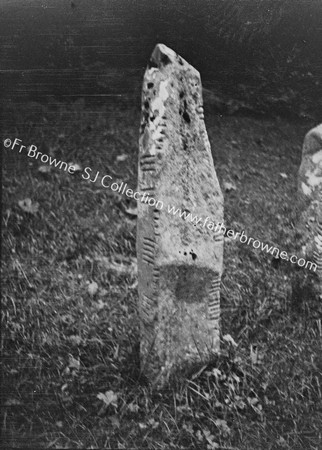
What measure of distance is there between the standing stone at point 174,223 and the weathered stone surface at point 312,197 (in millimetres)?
879

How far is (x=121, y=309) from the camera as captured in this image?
3.79m

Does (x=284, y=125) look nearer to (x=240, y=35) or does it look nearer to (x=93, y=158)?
(x=240, y=35)

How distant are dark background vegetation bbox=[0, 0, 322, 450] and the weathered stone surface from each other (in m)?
0.09

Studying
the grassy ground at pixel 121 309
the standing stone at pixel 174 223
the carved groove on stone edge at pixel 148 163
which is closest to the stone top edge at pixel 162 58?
the standing stone at pixel 174 223

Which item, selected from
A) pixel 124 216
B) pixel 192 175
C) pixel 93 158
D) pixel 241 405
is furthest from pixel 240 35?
pixel 241 405

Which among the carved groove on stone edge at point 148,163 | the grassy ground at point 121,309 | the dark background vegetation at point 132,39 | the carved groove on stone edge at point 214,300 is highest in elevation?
the dark background vegetation at point 132,39

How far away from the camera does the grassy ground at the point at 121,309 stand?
331 cm

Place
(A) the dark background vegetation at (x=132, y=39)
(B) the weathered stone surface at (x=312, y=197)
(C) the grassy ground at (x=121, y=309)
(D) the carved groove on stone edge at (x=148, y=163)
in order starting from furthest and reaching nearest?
(B) the weathered stone surface at (x=312, y=197) → (A) the dark background vegetation at (x=132, y=39) → (C) the grassy ground at (x=121, y=309) → (D) the carved groove on stone edge at (x=148, y=163)

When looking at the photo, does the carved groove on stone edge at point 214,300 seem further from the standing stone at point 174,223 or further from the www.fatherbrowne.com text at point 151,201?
the www.fatherbrowne.com text at point 151,201

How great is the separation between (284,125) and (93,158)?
1.30 m

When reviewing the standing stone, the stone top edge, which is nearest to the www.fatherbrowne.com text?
the standing stone

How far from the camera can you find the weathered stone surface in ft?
12.8

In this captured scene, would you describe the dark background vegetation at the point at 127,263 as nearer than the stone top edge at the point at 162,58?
No

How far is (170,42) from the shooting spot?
11.8 ft
